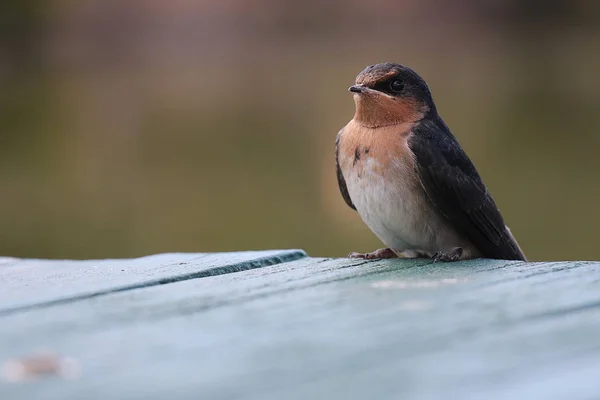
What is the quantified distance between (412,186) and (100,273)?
166 centimetres

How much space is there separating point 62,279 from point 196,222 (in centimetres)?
1639

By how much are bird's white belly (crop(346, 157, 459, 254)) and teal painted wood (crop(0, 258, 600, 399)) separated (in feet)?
4.80

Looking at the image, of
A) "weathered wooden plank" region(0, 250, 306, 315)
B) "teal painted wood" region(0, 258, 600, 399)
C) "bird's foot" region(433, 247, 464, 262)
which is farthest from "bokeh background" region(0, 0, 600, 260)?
"teal painted wood" region(0, 258, 600, 399)

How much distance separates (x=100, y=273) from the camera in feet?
11.9

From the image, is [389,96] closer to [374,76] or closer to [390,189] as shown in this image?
[374,76]

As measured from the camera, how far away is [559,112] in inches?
1208

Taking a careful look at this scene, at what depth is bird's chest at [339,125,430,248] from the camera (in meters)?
4.79


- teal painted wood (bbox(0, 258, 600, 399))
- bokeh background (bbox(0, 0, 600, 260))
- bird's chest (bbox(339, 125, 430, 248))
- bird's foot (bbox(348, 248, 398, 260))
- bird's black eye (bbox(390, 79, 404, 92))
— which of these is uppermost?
bird's black eye (bbox(390, 79, 404, 92))

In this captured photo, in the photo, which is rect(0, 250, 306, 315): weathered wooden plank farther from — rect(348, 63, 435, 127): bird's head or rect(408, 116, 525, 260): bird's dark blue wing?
rect(348, 63, 435, 127): bird's head

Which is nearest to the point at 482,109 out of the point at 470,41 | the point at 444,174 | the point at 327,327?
the point at 470,41

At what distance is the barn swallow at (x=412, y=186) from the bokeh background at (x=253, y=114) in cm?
1090

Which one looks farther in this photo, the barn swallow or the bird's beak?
the bird's beak

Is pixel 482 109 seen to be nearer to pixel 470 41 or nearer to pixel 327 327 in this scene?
pixel 470 41

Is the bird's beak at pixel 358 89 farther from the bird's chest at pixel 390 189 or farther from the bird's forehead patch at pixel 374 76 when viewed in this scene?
the bird's chest at pixel 390 189
